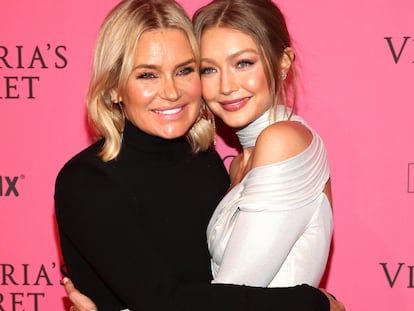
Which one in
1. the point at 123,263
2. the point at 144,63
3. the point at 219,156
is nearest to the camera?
the point at 123,263

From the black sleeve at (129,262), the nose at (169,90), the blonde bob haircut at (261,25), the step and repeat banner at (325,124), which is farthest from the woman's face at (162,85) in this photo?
the step and repeat banner at (325,124)

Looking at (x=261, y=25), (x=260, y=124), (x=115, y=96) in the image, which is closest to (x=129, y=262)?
(x=115, y=96)

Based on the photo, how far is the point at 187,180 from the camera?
191 centimetres

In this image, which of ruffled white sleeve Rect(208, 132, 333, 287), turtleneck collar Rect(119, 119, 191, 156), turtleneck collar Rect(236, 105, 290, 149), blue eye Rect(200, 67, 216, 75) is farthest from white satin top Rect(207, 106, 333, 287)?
blue eye Rect(200, 67, 216, 75)

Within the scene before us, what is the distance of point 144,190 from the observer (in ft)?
5.84

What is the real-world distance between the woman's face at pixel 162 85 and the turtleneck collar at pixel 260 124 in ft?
0.64

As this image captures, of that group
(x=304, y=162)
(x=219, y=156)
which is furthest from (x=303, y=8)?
(x=304, y=162)

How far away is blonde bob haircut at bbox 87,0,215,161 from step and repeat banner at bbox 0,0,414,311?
45 cm

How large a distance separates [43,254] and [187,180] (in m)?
0.79

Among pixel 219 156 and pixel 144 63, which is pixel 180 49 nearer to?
pixel 144 63

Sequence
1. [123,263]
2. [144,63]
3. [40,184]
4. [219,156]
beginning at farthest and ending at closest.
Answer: [40,184], [219,156], [144,63], [123,263]

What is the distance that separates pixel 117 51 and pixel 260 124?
18.5 inches

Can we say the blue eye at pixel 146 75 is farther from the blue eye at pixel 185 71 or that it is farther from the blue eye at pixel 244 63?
the blue eye at pixel 244 63

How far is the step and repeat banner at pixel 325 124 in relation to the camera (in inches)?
87.5
